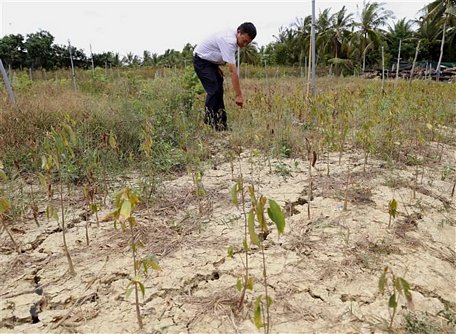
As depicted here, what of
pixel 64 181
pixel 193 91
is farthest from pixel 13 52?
pixel 64 181

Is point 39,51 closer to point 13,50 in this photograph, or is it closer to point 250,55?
point 13,50

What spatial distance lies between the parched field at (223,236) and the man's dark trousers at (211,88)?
0.49m

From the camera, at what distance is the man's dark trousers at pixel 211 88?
11.8 feet

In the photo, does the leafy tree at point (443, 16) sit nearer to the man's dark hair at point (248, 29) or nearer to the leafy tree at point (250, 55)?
the leafy tree at point (250, 55)

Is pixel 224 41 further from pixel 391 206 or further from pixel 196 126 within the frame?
pixel 391 206

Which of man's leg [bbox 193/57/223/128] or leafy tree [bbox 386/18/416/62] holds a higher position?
leafy tree [bbox 386/18/416/62]

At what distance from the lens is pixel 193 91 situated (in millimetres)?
4195

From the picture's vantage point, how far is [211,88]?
360 centimetres

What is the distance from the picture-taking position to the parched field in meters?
1.21

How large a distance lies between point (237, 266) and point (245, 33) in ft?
8.29

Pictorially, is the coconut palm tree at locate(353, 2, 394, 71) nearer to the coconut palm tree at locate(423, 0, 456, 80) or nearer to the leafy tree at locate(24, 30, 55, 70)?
the coconut palm tree at locate(423, 0, 456, 80)

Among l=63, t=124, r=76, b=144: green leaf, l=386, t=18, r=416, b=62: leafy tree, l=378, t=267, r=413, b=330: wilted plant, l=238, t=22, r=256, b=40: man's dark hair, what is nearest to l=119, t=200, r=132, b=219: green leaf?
l=63, t=124, r=76, b=144: green leaf

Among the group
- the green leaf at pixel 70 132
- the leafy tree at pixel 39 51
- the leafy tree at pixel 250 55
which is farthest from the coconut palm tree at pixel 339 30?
the green leaf at pixel 70 132

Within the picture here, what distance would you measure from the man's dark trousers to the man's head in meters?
0.42
